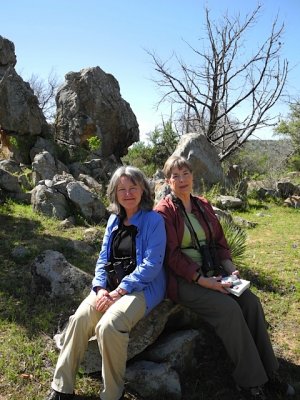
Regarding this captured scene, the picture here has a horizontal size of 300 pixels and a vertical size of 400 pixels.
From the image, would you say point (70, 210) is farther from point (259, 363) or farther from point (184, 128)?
point (184, 128)

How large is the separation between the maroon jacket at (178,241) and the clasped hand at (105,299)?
0.54 metres

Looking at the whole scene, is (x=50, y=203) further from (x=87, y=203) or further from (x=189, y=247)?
(x=189, y=247)

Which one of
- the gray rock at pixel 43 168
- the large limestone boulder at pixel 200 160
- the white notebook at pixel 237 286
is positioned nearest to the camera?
the white notebook at pixel 237 286

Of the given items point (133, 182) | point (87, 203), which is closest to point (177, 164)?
point (133, 182)

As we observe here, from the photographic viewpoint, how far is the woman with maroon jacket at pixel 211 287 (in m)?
3.13

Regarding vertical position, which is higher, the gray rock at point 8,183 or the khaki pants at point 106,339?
the gray rock at point 8,183

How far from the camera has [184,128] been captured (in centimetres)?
1866

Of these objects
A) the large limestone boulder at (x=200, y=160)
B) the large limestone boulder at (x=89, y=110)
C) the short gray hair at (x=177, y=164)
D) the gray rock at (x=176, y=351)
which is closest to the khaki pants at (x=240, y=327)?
the gray rock at (x=176, y=351)

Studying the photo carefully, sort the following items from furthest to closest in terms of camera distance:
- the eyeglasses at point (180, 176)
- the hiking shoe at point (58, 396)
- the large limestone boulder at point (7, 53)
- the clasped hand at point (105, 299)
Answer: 1. the large limestone boulder at point (7, 53)
2. the eyeglasses at point (180, 176)
3. the clasped hand at point (105, 299)
4. the hiking shoe at point (58, 396)

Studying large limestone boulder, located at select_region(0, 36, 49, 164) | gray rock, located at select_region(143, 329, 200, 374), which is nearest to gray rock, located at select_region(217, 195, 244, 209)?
Result: large limestone boulder, located at select_region(0, 36, 49, 164)

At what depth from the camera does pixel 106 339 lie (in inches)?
113

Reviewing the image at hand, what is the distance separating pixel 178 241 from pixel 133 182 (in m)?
0.64

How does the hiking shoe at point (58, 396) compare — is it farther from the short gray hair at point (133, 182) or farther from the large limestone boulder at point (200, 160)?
the large limestone boulder at point (200, 160)

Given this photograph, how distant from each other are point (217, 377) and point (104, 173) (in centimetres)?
950
